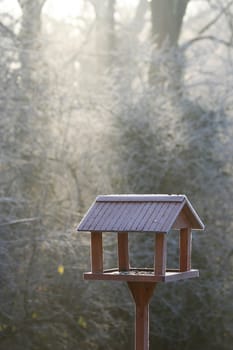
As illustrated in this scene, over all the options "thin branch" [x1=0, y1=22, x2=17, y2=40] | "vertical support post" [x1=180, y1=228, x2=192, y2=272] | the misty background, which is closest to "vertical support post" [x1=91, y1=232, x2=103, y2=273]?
"vertical support post" [x1=180, y1=228, x2=192, y2=272]

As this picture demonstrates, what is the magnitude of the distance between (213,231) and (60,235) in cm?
210

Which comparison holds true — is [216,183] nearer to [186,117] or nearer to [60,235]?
[186,117]

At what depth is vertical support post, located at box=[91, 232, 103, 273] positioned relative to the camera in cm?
585

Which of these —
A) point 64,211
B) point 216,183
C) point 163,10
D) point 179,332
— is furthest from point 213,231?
point 163,10

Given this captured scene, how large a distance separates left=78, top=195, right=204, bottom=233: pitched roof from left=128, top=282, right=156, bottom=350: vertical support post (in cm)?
44

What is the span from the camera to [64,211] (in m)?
9.49

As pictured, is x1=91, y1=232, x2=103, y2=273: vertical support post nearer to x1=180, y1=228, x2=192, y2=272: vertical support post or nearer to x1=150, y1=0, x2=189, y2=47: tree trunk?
x1=180, y1=228, x2=192, y2=272: vertical support post

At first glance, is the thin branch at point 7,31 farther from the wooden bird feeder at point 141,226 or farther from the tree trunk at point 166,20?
the wooden bird feeder at point 141,226

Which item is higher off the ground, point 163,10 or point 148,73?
point 163,10

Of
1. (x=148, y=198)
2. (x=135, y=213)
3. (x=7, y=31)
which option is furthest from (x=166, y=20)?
(x=135, y=213)

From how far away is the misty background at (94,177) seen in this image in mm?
9180

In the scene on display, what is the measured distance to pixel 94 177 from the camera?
32.4ft

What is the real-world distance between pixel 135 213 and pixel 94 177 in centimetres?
423

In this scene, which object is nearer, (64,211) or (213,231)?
(64,211)
